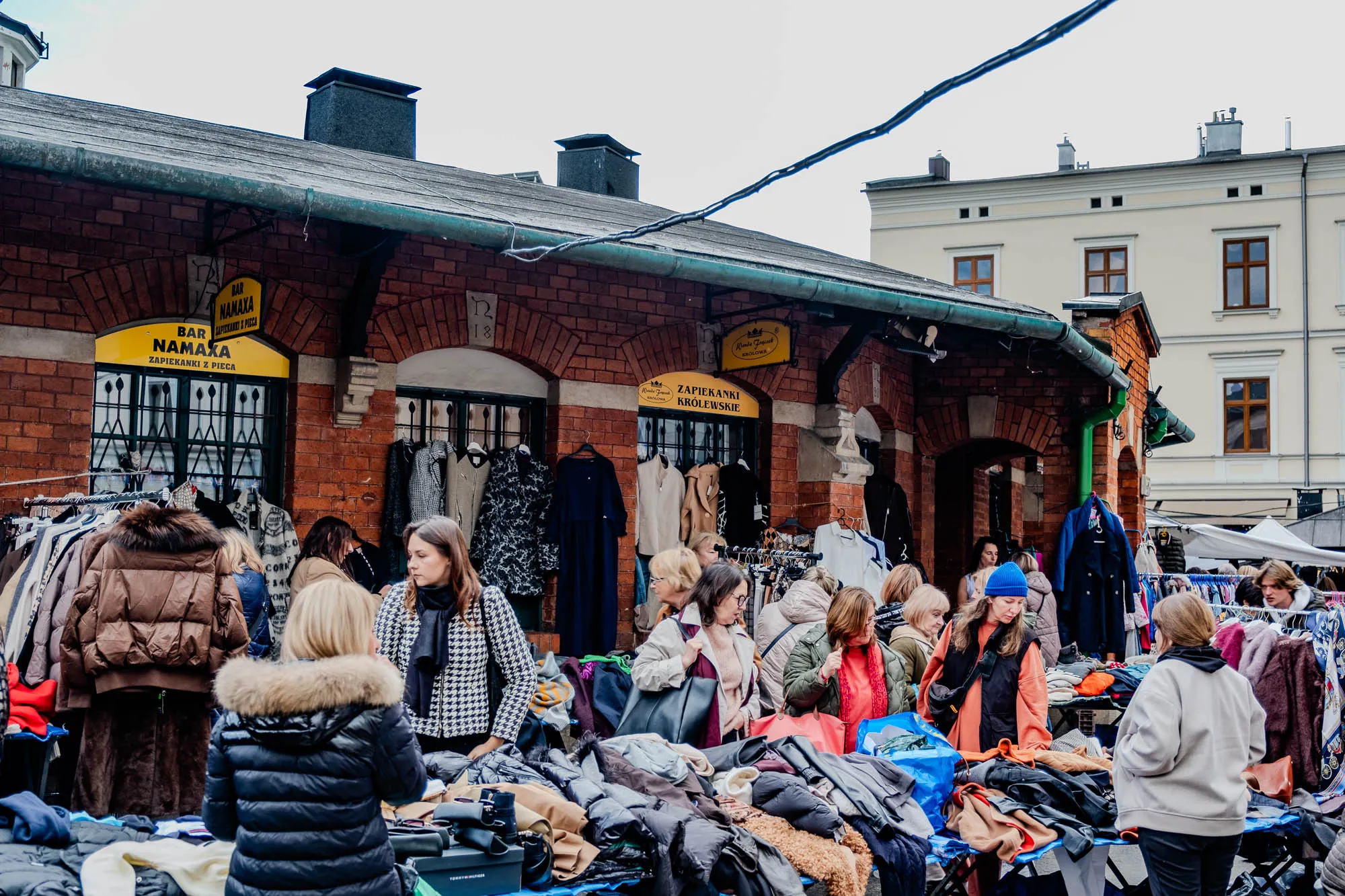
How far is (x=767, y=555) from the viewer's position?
34.0 feet

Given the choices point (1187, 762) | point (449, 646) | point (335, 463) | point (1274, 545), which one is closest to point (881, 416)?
point (1274, 545)

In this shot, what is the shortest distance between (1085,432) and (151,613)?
977 centimetres

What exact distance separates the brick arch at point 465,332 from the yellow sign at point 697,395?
0.91 metres

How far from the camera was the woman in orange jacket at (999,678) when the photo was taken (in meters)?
6.86

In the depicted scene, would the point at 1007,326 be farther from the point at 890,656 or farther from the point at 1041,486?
the point at 1041,486

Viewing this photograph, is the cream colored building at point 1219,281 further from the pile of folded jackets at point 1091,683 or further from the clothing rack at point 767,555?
the pile of folded jackets at point 1091,683

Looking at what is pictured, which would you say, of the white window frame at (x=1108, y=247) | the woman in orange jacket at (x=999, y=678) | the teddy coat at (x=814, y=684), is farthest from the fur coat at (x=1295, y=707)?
the white window frame at (x=1108, y=247)

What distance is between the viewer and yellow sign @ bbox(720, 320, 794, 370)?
1034 cm

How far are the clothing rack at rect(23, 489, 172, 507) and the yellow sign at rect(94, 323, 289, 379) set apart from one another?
105 cm

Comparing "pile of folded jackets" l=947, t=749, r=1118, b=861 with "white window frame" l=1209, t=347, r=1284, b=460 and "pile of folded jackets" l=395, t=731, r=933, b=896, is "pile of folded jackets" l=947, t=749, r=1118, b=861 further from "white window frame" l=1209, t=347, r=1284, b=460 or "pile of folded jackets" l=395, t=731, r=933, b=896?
"white window frame" l=1209, t=347, r=1284, b=460

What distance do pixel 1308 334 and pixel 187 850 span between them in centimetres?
3477

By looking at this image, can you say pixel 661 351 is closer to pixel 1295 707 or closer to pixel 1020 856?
pixel 1295 707

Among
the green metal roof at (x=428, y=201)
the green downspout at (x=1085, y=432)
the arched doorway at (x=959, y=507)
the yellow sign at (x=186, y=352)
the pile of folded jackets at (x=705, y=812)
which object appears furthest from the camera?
the arched doorway at (x=959, y=507)

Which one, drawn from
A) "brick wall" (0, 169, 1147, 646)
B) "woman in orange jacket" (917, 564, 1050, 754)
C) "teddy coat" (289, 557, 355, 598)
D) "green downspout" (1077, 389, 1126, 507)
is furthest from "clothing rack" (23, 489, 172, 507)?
"green downspout" (1077, 389, 1126, 507)
